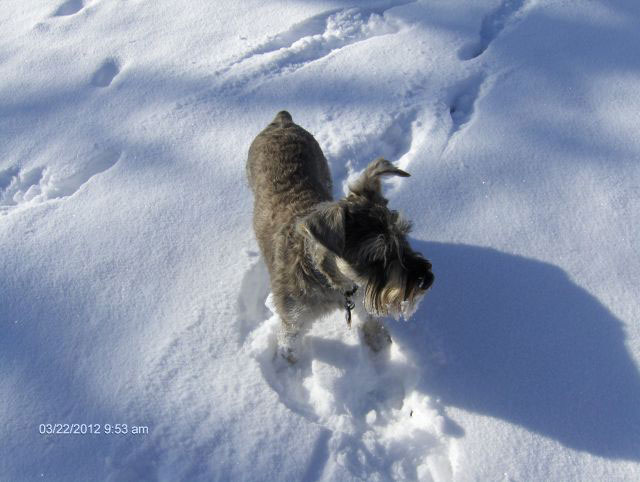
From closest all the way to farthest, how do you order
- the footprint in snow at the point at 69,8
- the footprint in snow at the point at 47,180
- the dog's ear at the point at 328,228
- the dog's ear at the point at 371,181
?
the dog's ear at the point at 328,228 < the dog's ear at the point at 371,181 < the footprint in snow at the point at 47,180 < the footprint in snow at the point at 69,8

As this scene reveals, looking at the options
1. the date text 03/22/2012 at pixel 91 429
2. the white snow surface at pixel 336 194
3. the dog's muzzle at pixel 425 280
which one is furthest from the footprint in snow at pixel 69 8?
the dog's muzzle at pixel 425 280

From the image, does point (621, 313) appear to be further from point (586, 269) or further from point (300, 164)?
point (300, 164)

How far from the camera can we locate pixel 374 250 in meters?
2.60

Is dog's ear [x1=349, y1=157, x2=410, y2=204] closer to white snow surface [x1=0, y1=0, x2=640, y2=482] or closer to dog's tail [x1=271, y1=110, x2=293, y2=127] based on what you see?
white snow surface [x1=0, y1=0, x2=640, y2=482]

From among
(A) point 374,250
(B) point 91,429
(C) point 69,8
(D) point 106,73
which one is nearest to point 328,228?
(A) point 374,250

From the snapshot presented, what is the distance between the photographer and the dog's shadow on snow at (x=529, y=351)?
302cm

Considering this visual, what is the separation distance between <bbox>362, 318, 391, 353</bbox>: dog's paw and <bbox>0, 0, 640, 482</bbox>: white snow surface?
0.07m

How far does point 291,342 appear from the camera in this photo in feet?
10.9

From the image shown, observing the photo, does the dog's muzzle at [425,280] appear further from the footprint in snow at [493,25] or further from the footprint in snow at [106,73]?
the footprint in snow at [106,73]

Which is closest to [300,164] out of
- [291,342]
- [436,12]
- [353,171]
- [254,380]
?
[353,171]

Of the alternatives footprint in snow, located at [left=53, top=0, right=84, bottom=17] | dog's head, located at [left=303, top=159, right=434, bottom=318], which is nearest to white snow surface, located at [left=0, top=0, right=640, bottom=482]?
footprint in snow, located at [left=53, top=0, right=84, bottom=17]

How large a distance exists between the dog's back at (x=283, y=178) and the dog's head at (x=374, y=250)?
62cm

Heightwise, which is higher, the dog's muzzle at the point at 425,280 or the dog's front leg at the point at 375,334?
the dog's muzzle at the point at 425,280

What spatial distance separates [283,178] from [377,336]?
1.36 m
